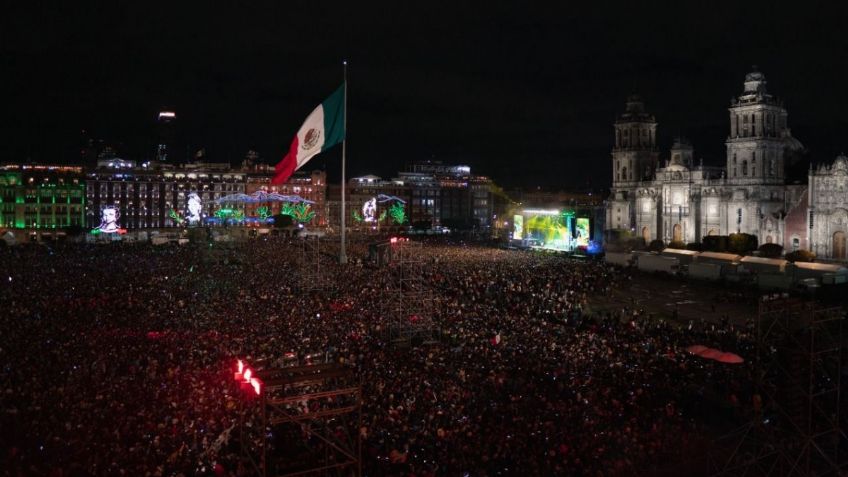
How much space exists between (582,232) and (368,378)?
154 ft

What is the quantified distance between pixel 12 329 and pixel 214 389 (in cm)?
974

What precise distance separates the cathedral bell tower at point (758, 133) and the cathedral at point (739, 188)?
0.08 meters

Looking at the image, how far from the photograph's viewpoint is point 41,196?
95.1 meters

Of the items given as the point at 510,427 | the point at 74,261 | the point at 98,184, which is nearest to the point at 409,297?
the point at 510,427

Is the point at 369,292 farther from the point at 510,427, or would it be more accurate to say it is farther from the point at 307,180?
the point at 307,180

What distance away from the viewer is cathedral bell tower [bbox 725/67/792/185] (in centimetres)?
5719

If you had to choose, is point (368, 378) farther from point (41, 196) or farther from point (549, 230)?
point (41, 196)

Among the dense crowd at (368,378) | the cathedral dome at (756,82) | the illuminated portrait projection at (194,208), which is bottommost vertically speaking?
the dense crowd at (368,378)

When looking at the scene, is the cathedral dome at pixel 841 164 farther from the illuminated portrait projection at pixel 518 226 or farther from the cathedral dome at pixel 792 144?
the illuminated portrait projection at pixel 518 226

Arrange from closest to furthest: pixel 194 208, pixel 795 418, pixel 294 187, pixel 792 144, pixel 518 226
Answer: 1. pixel 795 418
2. pixel 792 144
3. pixel 518 226
4. pixel 194 208
5. pixel 294 187

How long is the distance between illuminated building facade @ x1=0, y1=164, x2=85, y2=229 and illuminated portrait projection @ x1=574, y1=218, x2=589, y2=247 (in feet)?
235

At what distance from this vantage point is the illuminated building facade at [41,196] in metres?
92.9

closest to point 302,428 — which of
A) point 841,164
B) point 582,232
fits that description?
point 582,232

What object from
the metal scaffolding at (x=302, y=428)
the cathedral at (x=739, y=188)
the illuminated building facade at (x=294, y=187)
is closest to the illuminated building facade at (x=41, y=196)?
the illuminated building facade at (x=294, y=187)
